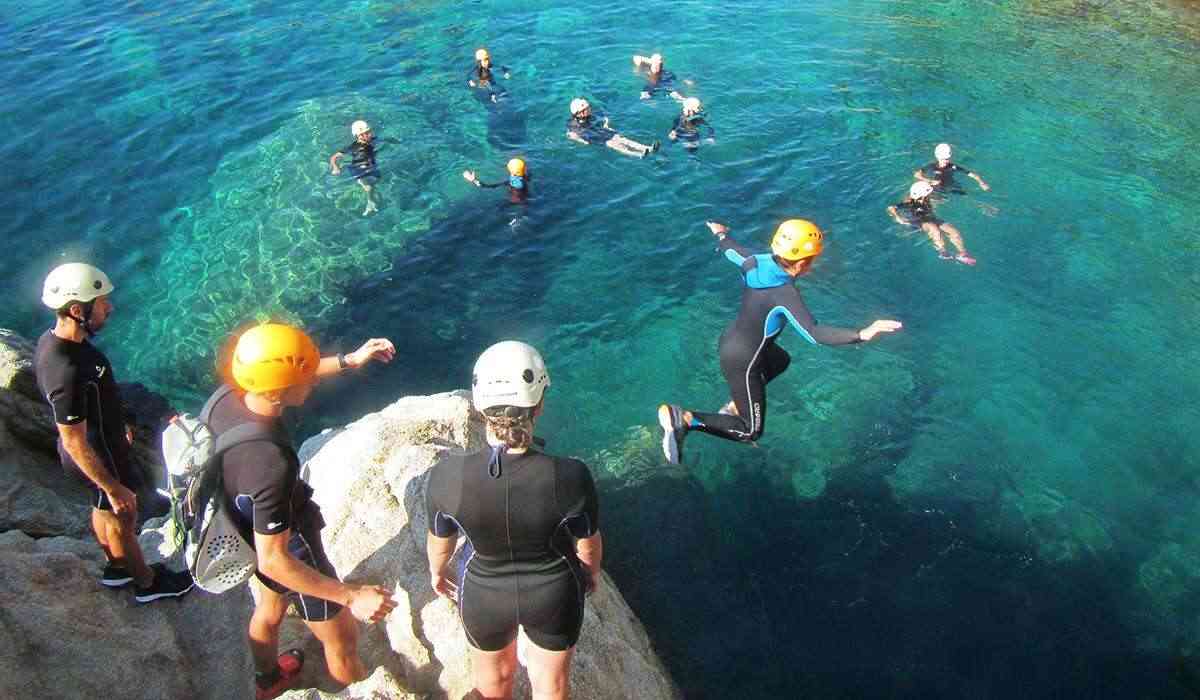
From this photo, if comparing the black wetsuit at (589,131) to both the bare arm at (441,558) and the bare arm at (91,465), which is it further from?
the bare arm at (441,558)

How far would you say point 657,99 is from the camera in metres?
16.4

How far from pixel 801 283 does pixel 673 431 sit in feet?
17.6

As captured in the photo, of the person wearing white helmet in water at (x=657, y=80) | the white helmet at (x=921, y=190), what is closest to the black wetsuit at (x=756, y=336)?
the white helmet at (x=921, y=190)

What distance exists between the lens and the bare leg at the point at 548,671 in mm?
3797

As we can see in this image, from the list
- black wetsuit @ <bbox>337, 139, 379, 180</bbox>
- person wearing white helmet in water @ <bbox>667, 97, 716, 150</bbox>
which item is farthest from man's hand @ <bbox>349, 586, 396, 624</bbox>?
person wearing white helmet in water @ <bbox>667, 97, 716, 150</bbox>

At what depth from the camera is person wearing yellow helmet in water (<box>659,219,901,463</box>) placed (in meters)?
5.85

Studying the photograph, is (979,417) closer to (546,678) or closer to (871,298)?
(871,298)

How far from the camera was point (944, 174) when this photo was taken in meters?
12.8

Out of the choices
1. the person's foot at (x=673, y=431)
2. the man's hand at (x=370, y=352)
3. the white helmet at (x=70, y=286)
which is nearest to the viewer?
the white helmet at (x=70, y=286)

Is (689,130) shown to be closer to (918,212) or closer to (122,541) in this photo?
(918,212)

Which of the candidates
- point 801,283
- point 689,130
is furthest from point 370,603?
point 689,130

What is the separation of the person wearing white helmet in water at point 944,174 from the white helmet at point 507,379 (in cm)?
1128

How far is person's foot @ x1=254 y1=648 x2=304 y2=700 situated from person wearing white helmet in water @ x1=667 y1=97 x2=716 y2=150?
1223 cm

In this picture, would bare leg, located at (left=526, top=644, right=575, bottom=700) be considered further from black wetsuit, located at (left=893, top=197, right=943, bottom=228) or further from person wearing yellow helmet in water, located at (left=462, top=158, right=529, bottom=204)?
black wetsuit, located at (left=893, top=197, right=943, bottom=228)
